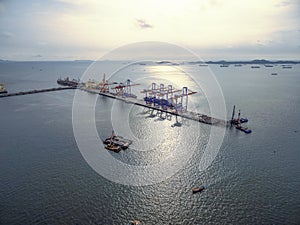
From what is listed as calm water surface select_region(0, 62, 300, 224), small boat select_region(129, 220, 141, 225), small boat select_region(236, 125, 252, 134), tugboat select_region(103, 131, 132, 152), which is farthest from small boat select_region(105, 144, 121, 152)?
small boat select_region(236, 125, 252, 134)

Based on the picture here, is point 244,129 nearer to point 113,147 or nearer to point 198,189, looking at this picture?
point 198,189

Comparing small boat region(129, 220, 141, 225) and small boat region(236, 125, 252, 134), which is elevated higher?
small boat region(236, 125, 252, 134)

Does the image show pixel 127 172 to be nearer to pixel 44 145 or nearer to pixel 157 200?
pixel 157 200

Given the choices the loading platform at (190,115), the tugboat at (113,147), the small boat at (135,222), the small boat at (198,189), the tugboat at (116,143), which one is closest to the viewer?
the small boat at (135,222)

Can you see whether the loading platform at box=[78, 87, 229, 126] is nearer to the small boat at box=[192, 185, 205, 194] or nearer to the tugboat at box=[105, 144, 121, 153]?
the tugboat at box=[105, 144, 121, 153]

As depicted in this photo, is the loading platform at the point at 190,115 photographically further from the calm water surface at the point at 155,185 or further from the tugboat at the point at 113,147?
the tugboat at the point at 113,147

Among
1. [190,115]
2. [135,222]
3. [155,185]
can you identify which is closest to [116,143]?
[155,185]

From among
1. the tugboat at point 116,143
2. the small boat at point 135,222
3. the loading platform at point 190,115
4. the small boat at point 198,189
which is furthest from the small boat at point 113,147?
the loading platform at point 190,115

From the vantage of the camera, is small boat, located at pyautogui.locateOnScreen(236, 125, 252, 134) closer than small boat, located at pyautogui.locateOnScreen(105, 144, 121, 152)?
No
